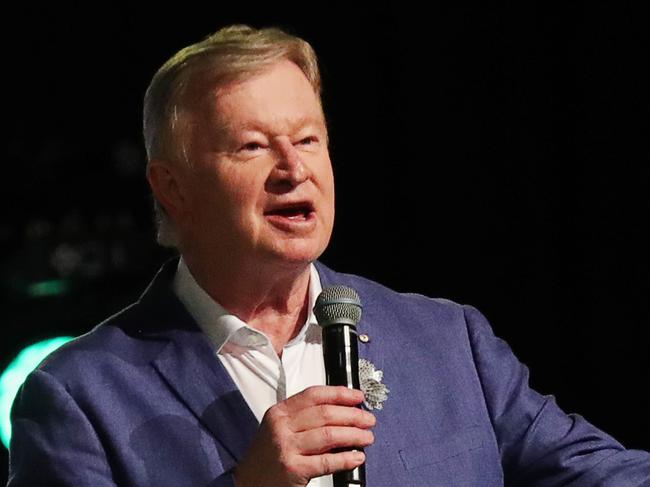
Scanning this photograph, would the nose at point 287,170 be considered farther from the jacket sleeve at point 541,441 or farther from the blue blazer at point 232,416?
the jacket sleeve at point 541,441

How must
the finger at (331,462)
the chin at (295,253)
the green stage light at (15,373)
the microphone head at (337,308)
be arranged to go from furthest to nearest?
the green stage light at (15,373)
the chin at (295,253)
the microphone head at (337,308)
the finger at (331,462)

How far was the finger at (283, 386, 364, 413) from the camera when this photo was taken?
80.9 inches

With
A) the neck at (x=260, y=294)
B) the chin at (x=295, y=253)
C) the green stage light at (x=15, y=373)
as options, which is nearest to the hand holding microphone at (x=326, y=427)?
the chin at (x=295, y=253)

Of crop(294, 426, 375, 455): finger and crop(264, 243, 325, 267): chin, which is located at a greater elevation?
crop(264, 243, 325, 267): chin

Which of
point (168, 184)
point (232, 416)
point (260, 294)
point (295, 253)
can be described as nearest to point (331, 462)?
point (232, 416)

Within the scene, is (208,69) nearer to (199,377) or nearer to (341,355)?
(199,377)

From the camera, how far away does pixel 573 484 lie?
2539 mm

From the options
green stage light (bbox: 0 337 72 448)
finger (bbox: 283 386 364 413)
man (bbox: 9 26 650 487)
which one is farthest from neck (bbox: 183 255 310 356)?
green stage light (bbox: 0 337 72 448)

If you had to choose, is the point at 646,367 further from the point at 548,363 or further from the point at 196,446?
the point at 196,446

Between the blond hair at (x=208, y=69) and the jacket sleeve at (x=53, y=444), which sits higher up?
the blond hair at (x=208, y=69)

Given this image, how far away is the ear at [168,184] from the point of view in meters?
2.71

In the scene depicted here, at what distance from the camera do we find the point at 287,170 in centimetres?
253

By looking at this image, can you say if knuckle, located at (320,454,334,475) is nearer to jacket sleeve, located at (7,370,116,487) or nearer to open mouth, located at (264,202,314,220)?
jacket sleeve, located at (7,370,116,487)

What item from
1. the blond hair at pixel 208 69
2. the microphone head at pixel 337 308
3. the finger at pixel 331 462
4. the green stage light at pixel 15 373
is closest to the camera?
the finger at pixel 331 462
